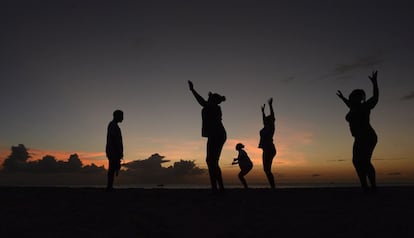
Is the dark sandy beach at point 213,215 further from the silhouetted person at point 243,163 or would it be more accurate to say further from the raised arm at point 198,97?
the silhouetted person at point 243,163

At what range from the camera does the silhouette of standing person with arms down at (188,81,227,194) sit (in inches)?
365

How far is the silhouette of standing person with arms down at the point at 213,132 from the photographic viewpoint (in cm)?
927

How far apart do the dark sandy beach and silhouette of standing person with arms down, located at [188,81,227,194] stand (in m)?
0.57

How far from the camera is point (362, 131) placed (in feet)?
29.0

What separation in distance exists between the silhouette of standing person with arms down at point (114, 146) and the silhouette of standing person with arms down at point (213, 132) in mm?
2691

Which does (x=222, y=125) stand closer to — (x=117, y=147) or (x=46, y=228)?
(x=117, y=147)

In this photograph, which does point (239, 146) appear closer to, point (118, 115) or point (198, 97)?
point (118, 115)

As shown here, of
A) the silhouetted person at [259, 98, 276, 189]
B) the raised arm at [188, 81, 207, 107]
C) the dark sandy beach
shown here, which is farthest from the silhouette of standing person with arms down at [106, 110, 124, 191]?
the silhouetted person at [259, 98, 276, 189]

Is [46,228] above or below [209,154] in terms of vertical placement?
below

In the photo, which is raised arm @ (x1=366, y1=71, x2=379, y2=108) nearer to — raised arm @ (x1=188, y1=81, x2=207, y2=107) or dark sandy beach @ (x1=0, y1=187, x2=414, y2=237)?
dark sandy beach @ (x1=0, y1=187, x2=414, y2=237)

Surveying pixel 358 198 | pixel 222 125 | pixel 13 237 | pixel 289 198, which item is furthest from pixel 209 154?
pixel 13 237

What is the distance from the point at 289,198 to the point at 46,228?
5174 mm

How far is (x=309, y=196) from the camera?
923 centimetres

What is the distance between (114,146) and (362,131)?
6.39m
